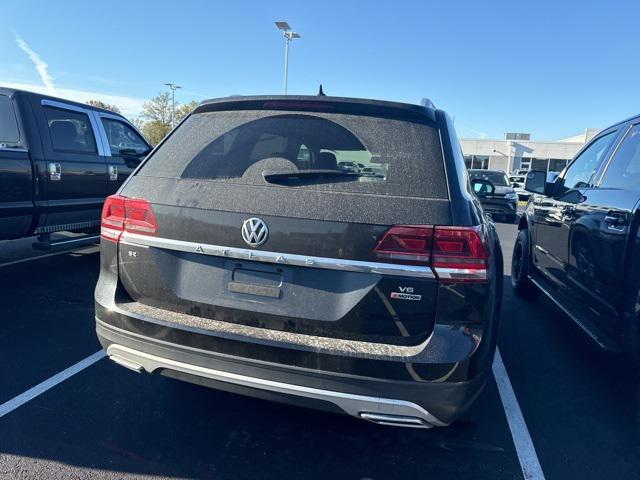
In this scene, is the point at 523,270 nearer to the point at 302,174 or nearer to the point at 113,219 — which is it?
the point at 302,174

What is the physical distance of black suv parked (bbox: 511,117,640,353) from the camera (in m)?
2.89

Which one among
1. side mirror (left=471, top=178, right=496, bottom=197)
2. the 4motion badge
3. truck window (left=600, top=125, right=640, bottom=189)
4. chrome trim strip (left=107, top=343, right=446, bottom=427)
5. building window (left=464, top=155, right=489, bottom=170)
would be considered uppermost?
building window (left=464, top=155, right=489, bottom=170)

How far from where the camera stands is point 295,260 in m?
2.05

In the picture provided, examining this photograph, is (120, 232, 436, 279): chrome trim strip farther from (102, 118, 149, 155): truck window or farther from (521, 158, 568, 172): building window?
(521, 158, 568, 172): building window

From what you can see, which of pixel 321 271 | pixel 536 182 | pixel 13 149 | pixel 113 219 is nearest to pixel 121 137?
pixel 13 149

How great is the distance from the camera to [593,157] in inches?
171

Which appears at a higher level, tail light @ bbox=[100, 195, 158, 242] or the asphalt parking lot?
tail light @ bbox=[100, 195, 158, 242]

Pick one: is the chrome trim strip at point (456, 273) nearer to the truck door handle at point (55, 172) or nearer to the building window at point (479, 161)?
the truck door handle at point (55, 172)

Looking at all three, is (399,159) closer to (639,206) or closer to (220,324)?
(220,324)

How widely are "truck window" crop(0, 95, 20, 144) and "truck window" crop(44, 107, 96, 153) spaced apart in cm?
34

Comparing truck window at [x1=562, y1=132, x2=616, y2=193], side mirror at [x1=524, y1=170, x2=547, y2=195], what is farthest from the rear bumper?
side mirror at [x1=524, y1=170, x2=547, y2=195]

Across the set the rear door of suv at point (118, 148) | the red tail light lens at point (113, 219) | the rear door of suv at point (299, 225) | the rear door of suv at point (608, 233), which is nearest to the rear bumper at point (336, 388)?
the rear door of suv at point (299, 225)

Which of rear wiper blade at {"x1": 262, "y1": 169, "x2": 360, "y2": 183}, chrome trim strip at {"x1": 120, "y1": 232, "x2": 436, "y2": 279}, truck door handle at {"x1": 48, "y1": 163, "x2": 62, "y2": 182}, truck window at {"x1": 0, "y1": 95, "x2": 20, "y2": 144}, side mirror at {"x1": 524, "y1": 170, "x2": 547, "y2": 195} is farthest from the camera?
truck door handle at {"x1": 48, "y1": 163, "x2": 62, "y2": 182}

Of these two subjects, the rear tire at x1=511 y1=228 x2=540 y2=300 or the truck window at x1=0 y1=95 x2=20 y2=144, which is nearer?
the truck window at x1=0 y1=95 x2=20 y2=144
